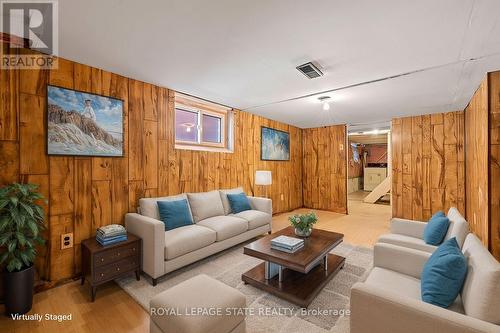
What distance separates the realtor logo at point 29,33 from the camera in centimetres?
172

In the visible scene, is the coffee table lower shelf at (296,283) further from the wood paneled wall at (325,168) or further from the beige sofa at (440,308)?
the wood paneled wall at (325,168)

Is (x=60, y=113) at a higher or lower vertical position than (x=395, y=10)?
lower

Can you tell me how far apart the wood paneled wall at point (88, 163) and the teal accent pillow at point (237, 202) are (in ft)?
1.63

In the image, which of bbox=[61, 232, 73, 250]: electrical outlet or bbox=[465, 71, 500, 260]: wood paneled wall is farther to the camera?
bbox=[465, 71, 500, 260]: wood paneled wall

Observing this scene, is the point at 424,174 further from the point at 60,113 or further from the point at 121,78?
the point at 60,113

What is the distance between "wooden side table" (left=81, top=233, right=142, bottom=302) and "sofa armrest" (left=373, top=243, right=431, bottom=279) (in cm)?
257

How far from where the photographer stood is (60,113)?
244 centimetres

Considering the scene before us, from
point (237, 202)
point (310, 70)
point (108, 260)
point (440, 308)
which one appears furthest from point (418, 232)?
point (108, 260)

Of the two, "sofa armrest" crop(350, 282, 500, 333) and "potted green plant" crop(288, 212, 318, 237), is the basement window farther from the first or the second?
"sofa armrest" crop(350, 282, 500, 333)

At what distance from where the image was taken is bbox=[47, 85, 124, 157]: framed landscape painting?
2402 millimetres

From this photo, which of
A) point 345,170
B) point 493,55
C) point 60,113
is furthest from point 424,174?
point 60,113

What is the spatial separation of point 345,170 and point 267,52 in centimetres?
474

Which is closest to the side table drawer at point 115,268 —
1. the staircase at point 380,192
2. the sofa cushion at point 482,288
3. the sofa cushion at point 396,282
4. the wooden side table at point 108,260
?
the wooden side table at point 108,260

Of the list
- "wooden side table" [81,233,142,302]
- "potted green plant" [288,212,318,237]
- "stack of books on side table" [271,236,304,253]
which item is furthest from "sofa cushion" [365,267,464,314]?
"wooden side table" [81,233,142,302]
